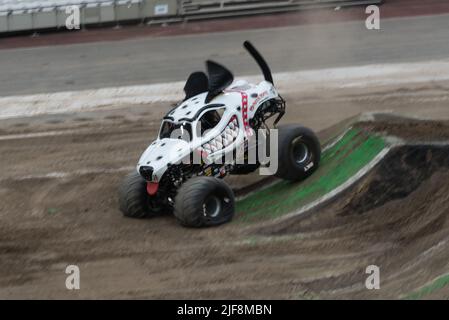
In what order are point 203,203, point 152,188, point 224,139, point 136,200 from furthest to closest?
1. point 224,139
2. point 136,200
3. point 152,188
4. point 203,203

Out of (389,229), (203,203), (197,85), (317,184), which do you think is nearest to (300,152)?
(317,184)

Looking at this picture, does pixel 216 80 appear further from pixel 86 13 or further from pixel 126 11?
pixel 86 13

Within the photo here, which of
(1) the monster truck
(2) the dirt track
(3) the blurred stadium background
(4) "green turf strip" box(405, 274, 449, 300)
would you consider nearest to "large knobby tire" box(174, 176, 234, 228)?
(1) the monster truck

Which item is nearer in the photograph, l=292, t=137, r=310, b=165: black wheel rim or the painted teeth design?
the painted teeth design

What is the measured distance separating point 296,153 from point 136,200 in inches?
95.4

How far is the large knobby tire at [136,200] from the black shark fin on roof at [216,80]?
1525 mm

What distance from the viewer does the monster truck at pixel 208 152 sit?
36.4 ft

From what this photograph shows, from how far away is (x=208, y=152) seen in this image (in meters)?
11.5

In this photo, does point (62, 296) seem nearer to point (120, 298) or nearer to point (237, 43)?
point (120, 298)

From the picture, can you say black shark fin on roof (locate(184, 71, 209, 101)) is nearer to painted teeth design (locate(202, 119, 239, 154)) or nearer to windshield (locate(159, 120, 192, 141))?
windshield (locate(159, 120, 192, 141))

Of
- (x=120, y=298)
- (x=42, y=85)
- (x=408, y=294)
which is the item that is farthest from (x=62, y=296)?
Answer: (x=42, y=85)

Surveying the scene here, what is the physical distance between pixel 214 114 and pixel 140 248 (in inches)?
95.7

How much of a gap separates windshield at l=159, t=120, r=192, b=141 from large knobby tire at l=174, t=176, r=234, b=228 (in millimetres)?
739

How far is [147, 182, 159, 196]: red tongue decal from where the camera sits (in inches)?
445
